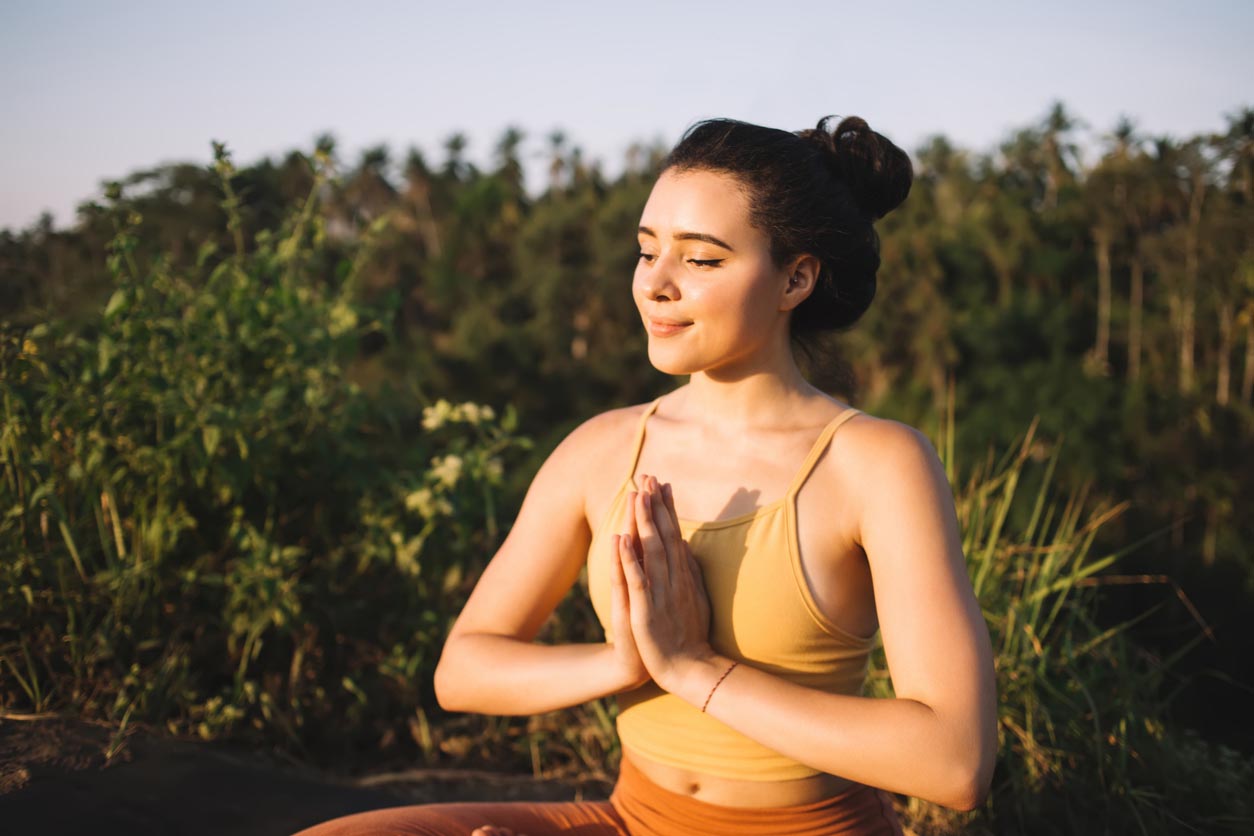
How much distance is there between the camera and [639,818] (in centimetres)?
193

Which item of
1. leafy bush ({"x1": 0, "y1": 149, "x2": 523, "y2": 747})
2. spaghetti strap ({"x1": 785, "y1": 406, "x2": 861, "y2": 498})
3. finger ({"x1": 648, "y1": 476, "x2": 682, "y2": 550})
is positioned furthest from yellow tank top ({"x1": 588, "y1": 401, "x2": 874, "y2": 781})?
leafy bush ({"x1": 0, "y1": 149, "x2": 523, "y2": 747})

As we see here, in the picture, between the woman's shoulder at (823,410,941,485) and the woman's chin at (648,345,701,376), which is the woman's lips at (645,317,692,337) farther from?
the woman's shoulder at (823,410,941,485)

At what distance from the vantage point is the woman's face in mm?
1903

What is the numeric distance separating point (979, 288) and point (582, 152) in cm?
2559

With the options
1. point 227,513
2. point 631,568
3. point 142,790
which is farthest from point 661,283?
point 227,513

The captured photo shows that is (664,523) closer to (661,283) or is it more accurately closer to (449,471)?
(661,283)

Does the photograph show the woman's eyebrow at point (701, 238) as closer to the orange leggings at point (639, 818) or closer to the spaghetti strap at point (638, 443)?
the spaghetti strap at point (638, 443)

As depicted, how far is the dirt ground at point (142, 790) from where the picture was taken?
226 centimetres

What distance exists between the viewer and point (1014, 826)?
3.06 metres

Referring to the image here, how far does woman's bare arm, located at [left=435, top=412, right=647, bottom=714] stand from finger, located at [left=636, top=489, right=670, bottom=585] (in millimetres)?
350

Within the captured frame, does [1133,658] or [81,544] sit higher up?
[81,544]

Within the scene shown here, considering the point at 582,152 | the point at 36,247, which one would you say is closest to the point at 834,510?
the point at 36,247

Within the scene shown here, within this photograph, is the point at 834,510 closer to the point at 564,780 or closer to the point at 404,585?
the point at 564,780

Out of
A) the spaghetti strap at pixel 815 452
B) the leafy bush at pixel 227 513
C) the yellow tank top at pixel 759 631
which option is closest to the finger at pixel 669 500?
the yellow tank top at pixel 759 631
